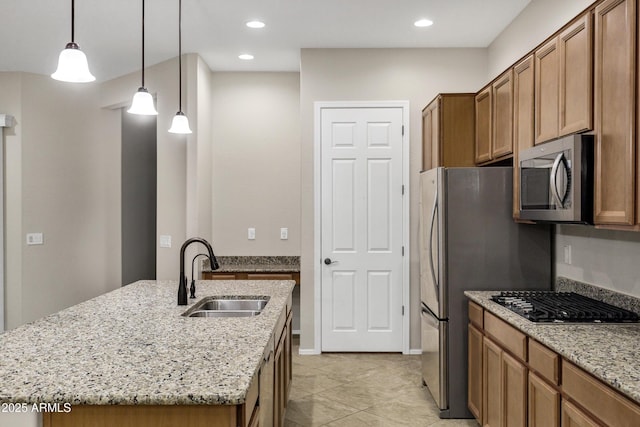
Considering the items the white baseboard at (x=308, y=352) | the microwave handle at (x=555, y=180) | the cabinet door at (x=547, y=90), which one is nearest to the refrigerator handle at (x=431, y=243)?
the cabinet door at (x=547, y=90)

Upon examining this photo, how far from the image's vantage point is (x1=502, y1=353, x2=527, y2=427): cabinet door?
2428 mm

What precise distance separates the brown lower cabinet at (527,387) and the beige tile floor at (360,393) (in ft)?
1.57

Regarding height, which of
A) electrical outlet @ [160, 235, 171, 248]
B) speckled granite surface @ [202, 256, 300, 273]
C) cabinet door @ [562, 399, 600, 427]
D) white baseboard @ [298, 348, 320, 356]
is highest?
electrical outlet @ [160, 235, 171, 248]

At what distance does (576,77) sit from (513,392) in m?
1.58

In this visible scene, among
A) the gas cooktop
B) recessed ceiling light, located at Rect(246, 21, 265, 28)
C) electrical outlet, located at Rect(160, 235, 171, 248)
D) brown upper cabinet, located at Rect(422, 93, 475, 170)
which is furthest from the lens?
electrical outlet, located at Rect(160, 235, 171, 248)

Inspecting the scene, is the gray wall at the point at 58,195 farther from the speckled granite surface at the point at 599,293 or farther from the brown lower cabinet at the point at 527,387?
the speckled granite surface at the point at 599,293

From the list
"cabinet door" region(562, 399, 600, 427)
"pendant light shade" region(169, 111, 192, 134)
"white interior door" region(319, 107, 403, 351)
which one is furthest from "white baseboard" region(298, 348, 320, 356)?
"cabinet door" region(562, 399, 600, 427)

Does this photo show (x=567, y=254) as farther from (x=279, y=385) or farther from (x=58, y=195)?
(x=58, y=195)

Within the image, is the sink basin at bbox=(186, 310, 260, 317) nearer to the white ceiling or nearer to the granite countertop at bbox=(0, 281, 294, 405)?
the granite countertop at bbox=(0, 281, 294, 405)

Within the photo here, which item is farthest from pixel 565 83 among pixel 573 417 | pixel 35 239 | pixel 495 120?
pixel 35 239

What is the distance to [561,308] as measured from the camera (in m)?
2.58

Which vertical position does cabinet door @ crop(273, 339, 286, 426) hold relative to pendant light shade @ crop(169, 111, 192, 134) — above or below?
below

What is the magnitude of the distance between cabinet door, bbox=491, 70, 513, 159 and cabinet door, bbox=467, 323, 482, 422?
1185mm

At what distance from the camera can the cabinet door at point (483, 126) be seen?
3.62 metres
